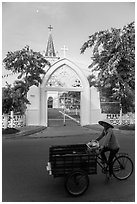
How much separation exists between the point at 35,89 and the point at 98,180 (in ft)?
26.1

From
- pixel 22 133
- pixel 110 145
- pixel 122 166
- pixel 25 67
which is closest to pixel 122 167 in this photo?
pixel 122 166

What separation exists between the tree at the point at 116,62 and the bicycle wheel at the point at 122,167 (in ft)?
16.1

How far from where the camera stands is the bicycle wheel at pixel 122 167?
3.68 m

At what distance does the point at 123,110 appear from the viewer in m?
11.2

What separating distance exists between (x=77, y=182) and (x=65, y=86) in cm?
822

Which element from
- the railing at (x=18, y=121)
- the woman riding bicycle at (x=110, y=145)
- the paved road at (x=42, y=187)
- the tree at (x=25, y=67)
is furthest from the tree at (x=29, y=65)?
the woman riding bicycle at (x=110, y=145)

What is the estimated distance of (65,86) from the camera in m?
11.1

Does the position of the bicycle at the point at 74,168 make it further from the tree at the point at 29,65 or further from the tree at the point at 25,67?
the tree at the point at 29,65

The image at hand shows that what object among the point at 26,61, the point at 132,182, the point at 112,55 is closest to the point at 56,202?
the point at 132,182

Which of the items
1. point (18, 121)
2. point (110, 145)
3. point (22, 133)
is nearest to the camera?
point (110, 145)

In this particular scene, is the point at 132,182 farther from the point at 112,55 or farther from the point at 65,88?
the point at 65,88

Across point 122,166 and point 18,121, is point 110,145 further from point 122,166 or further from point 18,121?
point 18,121

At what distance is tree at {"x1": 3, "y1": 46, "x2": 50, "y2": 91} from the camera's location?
35.0 feet

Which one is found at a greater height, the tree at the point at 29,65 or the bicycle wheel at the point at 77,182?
the tree at the point at 29,65
